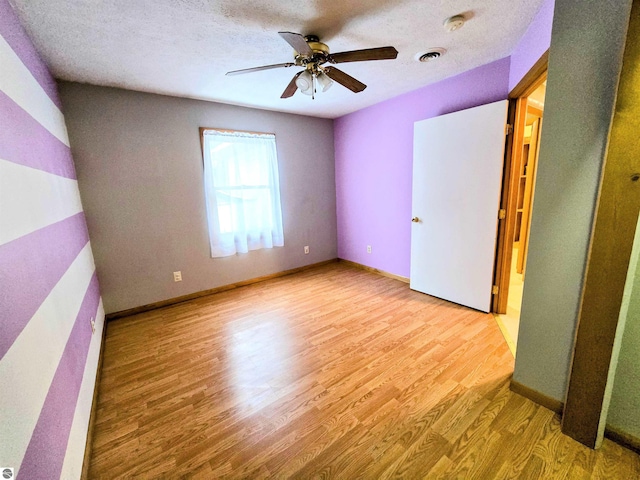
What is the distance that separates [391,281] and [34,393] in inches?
Result: 130

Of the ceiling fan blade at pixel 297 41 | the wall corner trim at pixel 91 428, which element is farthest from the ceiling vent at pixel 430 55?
the wall corner trim at pixel 91 428

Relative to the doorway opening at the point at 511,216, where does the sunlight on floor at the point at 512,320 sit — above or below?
below

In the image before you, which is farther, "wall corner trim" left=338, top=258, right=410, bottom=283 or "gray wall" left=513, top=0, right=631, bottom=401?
"wall corner trim" left=338, top=258, right=410, bottom=283

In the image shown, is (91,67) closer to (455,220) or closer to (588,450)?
(455,220)

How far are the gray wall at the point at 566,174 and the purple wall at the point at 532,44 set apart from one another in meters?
0.34

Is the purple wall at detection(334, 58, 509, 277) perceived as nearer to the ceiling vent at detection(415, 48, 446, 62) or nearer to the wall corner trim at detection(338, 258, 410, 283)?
the wall corner trim at detection(338, 258, 410, 283)

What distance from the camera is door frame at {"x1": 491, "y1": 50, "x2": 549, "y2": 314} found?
2260 mm

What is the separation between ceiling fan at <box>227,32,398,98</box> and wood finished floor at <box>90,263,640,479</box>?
205cm

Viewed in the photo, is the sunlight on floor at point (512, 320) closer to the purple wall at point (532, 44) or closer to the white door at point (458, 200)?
the white door at point (458, 200)

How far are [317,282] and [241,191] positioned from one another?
159cm

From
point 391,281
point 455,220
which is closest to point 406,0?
point 455,220

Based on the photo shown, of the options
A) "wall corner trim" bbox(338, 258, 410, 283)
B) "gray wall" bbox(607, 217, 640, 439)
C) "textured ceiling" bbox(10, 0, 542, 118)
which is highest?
"textured ceiling" bbox(10, 0, 542, 118)

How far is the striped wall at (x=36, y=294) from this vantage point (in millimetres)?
842

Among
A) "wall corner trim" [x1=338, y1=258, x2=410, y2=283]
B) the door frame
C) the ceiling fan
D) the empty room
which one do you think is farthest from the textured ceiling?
"wall corner trim" [x1=338, y1=258, x2=410, y2=283]
